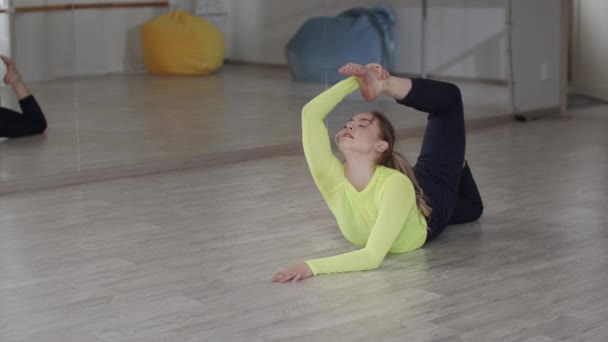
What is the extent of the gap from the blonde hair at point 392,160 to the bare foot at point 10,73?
6.30ft

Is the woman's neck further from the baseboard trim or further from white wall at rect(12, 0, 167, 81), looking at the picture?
the baseboard trim

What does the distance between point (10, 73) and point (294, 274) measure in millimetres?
2073

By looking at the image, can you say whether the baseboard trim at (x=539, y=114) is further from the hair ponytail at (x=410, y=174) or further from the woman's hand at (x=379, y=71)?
the woman's hand at (x=379, y=71)

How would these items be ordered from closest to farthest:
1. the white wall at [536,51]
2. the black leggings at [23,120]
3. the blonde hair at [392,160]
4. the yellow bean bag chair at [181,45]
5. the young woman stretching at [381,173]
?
the young woman stretching at [381,173] → the blonde hair at [392,160] → the black leggings at [23,120] → the yellow bean bag chair at [181,45] → the white wall at [536,51]

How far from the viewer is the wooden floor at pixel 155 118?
505 centimetres

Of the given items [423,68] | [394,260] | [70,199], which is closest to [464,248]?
[394,260]

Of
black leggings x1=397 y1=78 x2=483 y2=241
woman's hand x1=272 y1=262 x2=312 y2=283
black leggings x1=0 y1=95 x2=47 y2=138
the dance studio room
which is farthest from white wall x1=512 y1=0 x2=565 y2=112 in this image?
woman's hand x1=272 y1=262 x2=312 y2=283

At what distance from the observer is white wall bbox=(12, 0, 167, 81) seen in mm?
4840

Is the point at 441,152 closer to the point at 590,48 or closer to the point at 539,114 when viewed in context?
the point at 539,114

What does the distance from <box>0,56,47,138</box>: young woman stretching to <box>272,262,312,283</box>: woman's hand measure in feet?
6.59

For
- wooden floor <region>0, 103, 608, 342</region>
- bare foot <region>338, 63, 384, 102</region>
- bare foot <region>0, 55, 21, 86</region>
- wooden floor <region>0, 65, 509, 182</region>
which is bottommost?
wooden floor <region>0, 103, 608, 342</region>

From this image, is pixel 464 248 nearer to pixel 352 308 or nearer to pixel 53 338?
pixel 352 308

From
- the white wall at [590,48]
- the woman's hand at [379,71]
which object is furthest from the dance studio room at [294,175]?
the white wall at [590,48]

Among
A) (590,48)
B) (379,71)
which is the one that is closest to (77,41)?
(379,71)
